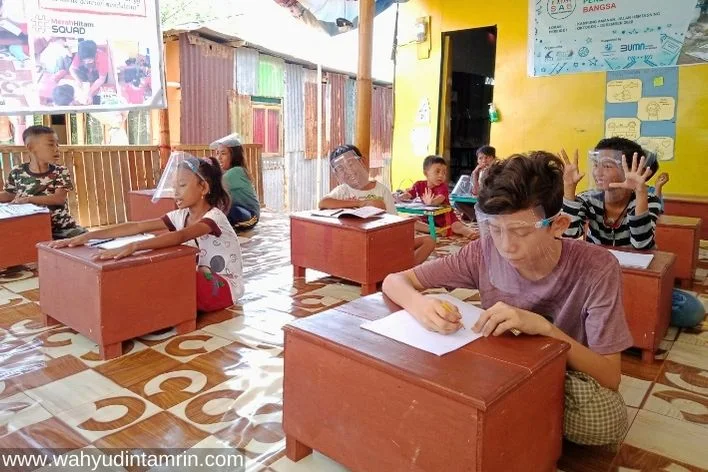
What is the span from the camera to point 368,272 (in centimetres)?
318

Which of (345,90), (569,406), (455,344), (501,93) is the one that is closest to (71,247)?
(455,344)

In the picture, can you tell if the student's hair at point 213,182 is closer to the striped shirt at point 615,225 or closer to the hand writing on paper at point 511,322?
the striped shirt at point 615,225

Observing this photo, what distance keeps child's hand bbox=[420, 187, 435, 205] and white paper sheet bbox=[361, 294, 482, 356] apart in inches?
121

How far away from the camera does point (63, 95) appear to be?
4945 millimetres

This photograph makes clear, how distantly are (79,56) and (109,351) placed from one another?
3798 millimetres

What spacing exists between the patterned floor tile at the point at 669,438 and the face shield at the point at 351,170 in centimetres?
242

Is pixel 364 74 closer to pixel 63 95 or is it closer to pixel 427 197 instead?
pixel 427 197

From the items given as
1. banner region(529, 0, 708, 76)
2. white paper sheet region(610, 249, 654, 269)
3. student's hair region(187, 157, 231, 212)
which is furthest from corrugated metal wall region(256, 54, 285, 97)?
white paper sheet region(610, 249, 654, 269)

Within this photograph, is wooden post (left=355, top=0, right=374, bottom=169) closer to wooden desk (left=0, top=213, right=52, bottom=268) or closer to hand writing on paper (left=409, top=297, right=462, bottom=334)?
wooden desk (left=0, top=213, right=52, bottom=268)

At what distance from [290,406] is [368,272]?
1.77m

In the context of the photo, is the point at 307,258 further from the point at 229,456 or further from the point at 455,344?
the point at 455,344

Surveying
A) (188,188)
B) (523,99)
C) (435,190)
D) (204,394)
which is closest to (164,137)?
(435,190)

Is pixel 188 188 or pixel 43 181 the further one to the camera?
pixel 43 181

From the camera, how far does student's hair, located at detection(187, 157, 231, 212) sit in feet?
9.18
